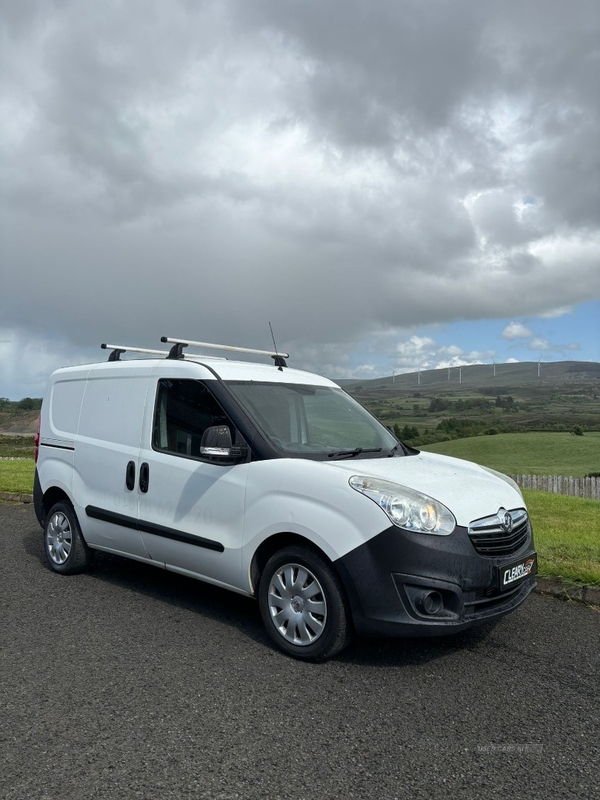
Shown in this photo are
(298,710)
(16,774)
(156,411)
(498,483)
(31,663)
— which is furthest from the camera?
(156,411)

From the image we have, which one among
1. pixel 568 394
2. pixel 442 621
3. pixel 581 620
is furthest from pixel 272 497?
pixel 568 394

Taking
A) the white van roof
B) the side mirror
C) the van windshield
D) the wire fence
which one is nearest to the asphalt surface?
the side mirror

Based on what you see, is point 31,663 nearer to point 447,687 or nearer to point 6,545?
point 447,687

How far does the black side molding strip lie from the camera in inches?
197

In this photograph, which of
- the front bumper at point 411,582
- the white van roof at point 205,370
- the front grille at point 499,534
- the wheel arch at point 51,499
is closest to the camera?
the front bumper at point 411,582

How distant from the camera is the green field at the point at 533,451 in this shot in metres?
39.3

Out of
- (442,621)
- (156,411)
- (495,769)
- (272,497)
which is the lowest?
(495,769)

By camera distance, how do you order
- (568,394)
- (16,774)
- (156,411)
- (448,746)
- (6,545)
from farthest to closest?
(568,394) → (6,545) → (156,411) → (448,746) → (16,774)

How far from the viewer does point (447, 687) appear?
13.1ft

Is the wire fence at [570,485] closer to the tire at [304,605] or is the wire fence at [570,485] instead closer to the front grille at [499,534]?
the front grille at [499,534]

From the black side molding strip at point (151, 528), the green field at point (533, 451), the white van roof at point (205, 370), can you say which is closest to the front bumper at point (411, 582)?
the black side molding strip at point (151, 528)

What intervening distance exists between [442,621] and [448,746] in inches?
35.6

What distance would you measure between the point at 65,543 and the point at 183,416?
218cm

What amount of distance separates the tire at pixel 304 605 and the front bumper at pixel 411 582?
0.11 metres
